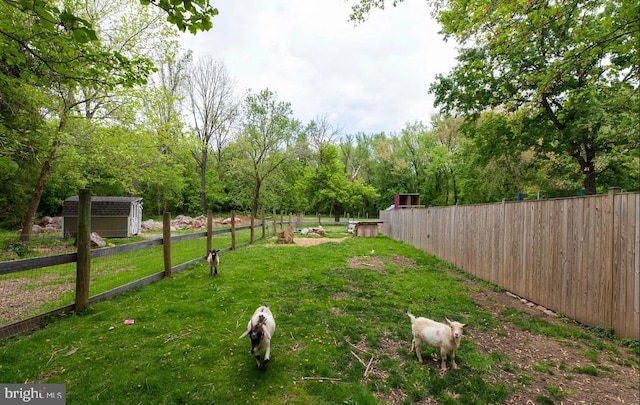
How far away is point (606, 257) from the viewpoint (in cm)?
377

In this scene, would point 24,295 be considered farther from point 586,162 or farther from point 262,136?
point 262,136

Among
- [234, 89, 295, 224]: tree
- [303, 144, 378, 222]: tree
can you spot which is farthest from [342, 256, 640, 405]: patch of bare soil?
[303, 144, 378, 222]: tree

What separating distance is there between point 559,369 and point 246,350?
10.7ft

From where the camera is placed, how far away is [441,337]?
123 inches

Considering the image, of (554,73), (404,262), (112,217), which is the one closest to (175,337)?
(554,73)

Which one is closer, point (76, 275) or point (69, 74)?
point (69, 74)

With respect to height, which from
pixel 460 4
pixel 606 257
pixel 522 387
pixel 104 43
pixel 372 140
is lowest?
pixel 522 387

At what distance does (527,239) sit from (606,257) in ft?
5.39

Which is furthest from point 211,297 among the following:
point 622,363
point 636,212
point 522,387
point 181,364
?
point 636,212

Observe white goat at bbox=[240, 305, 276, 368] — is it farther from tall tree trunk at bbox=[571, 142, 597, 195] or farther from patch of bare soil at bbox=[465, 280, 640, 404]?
tall tree trunk at bbox=[571, 142, 597, 195]

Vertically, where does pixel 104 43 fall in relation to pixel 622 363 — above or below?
above

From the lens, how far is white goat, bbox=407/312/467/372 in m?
3.07

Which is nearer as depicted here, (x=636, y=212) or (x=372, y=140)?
(x=636, y=212)

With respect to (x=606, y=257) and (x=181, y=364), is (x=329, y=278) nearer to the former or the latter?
(x=181, y=364)
